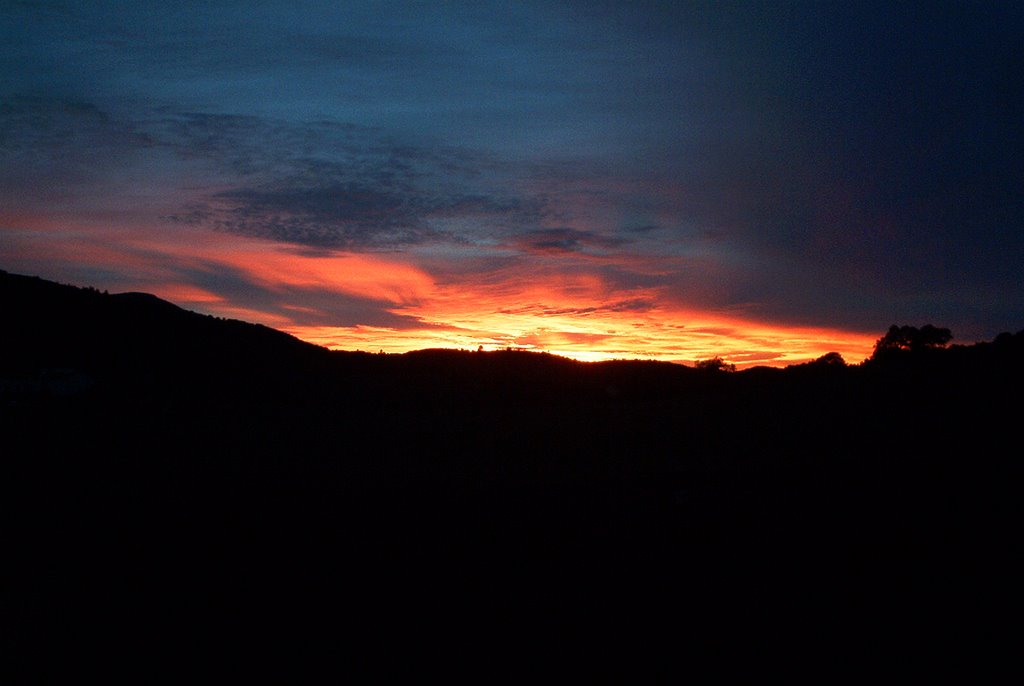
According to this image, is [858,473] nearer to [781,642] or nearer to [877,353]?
[781,642]

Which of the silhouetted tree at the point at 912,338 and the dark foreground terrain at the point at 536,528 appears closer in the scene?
the dark foreground terrain at the point at 536,528

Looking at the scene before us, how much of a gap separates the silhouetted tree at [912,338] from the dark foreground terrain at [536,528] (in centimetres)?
2402

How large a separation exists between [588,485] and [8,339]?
19850mm

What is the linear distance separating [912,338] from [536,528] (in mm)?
38170

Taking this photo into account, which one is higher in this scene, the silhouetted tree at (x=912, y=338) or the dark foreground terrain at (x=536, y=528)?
the silhouetted tree at (x=912, y=338)

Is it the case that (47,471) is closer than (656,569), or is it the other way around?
(656,569)

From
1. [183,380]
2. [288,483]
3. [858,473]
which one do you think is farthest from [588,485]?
[183,380]

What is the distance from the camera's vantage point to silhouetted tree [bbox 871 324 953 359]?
4006 cm

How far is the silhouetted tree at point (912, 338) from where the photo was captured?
4006 centimetres

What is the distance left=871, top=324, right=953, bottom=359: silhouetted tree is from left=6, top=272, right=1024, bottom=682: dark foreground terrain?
24016 millimetres

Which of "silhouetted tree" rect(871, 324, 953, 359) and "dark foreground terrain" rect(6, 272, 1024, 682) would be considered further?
"silhouetted tree" rect(871, 324, 953, 359)

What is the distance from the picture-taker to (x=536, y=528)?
9844mm

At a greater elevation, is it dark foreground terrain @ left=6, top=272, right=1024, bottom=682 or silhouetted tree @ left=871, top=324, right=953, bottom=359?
silhouetted tree @ left=871, top=324, right=953, bottom=359

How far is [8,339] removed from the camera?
22047mm
